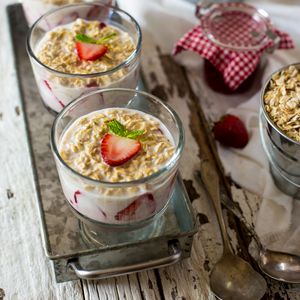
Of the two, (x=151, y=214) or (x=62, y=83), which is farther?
(x=62, y=83)

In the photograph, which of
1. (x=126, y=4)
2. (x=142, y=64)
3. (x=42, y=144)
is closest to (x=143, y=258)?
(x=42, y=144)

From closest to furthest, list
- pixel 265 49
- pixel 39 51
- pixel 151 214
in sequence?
1. pixel 151 214
2. pixel 39 51
3. pixel 265 49

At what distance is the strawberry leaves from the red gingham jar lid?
53cm

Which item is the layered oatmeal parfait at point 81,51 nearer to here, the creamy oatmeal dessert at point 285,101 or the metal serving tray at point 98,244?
the metal serving tray at point 98,244

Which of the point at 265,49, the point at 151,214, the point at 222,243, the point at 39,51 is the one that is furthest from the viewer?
the point at 265,49

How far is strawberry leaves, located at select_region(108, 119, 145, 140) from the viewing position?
111cm

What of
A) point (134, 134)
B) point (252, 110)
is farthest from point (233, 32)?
point (134, 134)

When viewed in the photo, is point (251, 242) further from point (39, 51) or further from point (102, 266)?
point (39, 51)

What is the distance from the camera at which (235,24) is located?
164cm

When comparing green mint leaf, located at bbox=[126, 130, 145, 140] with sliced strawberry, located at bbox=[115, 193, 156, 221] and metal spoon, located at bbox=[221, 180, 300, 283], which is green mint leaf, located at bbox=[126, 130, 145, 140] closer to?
sliced strawberry, located at bbox=[115, 193, 156, 221]

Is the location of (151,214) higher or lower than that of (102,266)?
higher

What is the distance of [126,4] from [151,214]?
0.81 m

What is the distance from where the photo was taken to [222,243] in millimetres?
1233

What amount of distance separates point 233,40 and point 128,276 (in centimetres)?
75
